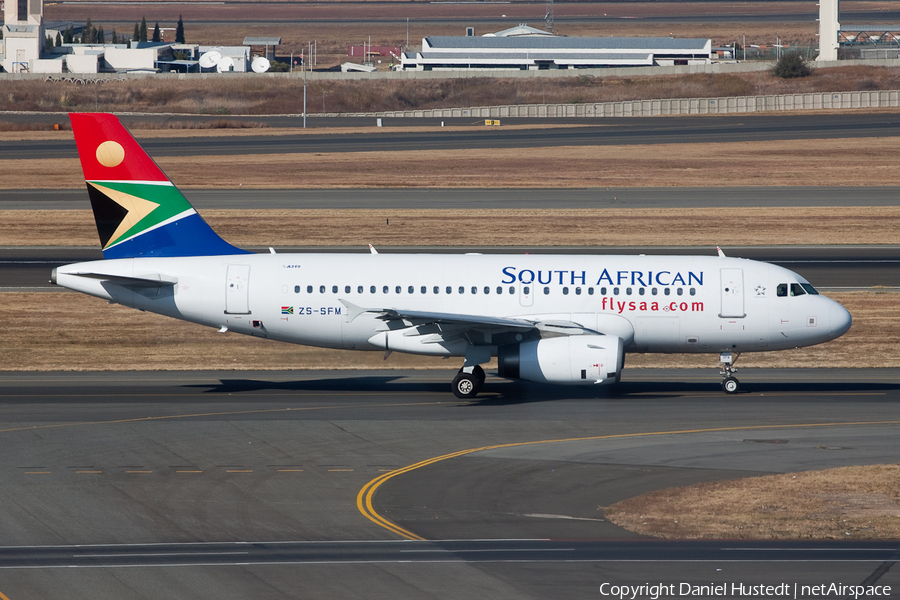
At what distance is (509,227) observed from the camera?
6131 cm

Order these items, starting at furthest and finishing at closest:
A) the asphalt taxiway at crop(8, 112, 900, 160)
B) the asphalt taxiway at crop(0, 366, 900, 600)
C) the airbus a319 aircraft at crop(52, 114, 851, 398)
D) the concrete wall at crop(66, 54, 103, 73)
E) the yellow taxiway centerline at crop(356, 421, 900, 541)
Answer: the concrete wall at crop(66, 54, 103, 73) < the asphalt taxiway at crop(8, 112, 900, 160) < the airbus a319 aircraft at crop(52, 114, 851, 398) < the yellow taxiway centerline at crop(356, 421, 900, 541) < the asphalt taxiway at crop(0, 366, 900, 600)

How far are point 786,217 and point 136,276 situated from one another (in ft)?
145

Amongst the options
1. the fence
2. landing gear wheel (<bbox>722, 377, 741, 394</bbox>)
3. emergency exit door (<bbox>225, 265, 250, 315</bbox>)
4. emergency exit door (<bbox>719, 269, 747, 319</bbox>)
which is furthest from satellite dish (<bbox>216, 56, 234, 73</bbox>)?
landing gear wheel (<bbox>722, 377, 741, 394</bbox>)

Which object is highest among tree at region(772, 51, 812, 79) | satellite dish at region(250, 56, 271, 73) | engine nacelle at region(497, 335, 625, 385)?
satellite dish at region(250, 56, 271, 73)

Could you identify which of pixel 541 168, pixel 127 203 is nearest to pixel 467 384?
pixel 127 203

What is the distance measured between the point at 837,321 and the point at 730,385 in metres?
3.96

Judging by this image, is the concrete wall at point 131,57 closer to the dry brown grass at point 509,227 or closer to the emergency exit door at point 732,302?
the dry brown grass at point 509,227

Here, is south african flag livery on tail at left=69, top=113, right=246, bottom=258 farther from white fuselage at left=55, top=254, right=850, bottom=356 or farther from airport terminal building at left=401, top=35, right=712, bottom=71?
airport terminal building at left=401, top=35, right=712, bottom=71

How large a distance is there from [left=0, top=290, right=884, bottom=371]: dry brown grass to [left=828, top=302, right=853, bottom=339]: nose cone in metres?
5.49

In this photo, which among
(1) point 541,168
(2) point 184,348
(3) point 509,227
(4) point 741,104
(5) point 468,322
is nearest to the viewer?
(5) point 468,322

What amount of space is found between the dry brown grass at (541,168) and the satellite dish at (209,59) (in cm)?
10163

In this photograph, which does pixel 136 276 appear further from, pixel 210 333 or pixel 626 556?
pixel 626 556

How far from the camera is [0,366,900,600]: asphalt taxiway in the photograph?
18156 mm

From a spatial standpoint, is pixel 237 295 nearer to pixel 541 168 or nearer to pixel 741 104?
pixel 541 168
